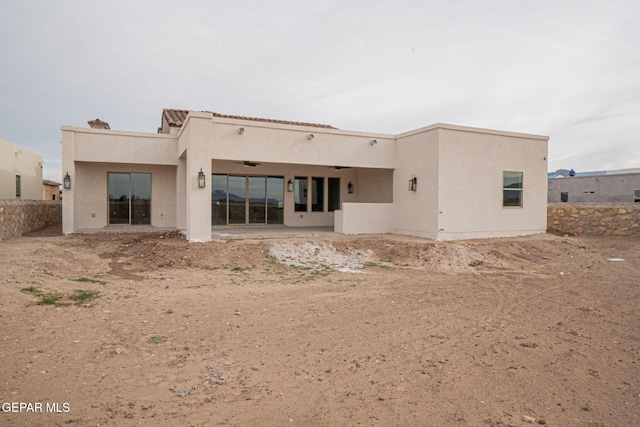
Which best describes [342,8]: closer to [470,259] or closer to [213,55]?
[213,55]

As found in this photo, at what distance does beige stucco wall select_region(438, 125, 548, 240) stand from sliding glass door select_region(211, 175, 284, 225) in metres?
7.17

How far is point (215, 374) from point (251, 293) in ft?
10.8

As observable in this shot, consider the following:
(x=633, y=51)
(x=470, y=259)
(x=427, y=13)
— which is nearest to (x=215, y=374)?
(x=470, y=259)

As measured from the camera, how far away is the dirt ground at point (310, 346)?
3188 mm

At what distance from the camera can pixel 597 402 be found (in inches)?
135

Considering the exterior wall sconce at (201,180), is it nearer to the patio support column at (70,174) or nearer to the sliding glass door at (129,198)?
the sliding glass door at (129,198)

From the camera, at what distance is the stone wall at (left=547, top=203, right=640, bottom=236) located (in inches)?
583

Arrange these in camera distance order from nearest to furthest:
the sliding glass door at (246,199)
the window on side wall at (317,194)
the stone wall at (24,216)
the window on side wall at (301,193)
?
the stone wall at (24,216) → the sliding glass door at (246,199) → the window on side wall at (301,193) → the window on side wall at (317,194)

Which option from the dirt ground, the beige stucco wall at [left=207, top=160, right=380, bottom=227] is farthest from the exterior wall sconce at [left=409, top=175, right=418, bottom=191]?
the dirt ground

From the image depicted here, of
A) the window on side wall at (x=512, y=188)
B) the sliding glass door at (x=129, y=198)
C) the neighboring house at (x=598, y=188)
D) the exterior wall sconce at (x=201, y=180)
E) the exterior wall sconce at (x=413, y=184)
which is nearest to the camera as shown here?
the exterior wall sconce at (x=201, y=180)

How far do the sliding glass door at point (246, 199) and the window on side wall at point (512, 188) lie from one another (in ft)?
29.1

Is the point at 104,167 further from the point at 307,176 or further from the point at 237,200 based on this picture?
the point at 307,176

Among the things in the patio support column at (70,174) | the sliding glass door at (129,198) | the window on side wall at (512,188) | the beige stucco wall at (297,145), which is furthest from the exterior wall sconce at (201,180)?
the window on side wall at (512,188)

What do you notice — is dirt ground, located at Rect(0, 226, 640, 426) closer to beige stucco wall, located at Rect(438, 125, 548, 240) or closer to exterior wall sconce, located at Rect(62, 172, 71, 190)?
beige stucco wall, located at Rect(438, 125, 548, 240)
